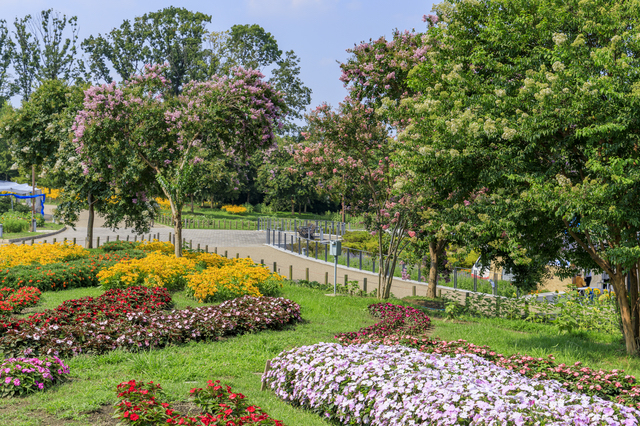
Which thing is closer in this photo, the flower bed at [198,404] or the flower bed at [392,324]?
the flower bed at [198,404]

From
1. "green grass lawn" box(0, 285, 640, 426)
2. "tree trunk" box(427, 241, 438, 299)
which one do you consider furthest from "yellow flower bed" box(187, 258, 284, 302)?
"tree trunk" box(427, 241, 438, 299)

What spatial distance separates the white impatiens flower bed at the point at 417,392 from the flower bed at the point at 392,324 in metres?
2.08

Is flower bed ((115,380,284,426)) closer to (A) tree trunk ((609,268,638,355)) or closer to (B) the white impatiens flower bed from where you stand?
(B) the white impatiens flower bed

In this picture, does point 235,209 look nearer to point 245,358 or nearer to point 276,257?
point 276,257

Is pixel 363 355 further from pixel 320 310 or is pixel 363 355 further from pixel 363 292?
pixel 363 292

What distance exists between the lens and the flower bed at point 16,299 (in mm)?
8992

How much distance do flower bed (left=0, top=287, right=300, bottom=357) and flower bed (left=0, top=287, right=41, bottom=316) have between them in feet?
4.02

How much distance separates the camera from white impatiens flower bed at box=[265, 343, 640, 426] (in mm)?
4020

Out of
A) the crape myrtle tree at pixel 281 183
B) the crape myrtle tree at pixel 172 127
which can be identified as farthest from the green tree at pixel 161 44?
the crape myrtle tree at pixel 172 127

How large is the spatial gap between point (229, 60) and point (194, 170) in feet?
124

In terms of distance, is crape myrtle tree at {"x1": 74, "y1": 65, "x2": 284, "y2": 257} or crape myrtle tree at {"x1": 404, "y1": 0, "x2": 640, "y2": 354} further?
crape myrtle tree at {"x1": 74, "y1": 65, "x2": 284, "y2": 257}

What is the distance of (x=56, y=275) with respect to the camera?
1256 centimetres

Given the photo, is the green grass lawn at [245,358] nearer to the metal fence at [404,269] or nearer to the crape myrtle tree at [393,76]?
the crape myrtle tree at [393,76]

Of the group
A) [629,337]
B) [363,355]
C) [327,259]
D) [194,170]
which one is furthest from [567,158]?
[327,259]
